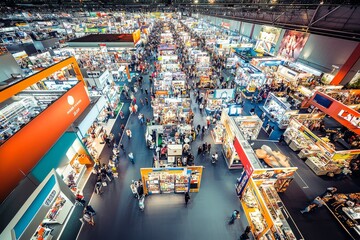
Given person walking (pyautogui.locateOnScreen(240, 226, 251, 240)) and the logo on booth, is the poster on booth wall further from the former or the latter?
the logo on booth

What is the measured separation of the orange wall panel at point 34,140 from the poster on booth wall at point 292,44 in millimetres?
24270

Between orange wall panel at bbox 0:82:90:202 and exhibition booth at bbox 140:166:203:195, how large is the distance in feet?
15.2

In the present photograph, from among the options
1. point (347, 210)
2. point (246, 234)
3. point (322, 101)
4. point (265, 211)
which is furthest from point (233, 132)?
point (322, 101)

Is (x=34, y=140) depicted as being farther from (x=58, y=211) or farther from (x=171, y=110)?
(x=171, y=110)

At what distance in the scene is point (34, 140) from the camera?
688cm

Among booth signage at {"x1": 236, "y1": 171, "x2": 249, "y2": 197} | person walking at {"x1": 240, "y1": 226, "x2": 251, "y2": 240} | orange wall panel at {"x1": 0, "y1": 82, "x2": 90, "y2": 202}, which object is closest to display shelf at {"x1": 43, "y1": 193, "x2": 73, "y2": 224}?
orange wall panel at {"x1": 0, "y1": 82, "x2": 90, "y2": 202}

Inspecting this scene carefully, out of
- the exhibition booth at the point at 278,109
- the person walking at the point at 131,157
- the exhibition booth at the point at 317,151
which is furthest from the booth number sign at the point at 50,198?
the exhibition booth at the point at 278,109

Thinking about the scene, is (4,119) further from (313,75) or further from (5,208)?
(313,75)

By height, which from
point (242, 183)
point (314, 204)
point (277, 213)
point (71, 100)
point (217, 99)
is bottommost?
point (314, 204)

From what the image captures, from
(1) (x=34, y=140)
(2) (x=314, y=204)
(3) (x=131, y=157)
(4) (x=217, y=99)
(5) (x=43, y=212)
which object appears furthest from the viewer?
(4) (x=217, y=99)

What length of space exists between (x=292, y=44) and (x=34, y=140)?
89.6 feet

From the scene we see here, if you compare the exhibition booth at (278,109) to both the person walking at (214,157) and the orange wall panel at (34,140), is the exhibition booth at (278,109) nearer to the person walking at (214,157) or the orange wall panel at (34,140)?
the person walking at (214,157)

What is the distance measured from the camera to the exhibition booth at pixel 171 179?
8172 millimetres

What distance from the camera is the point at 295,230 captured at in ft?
25.7
